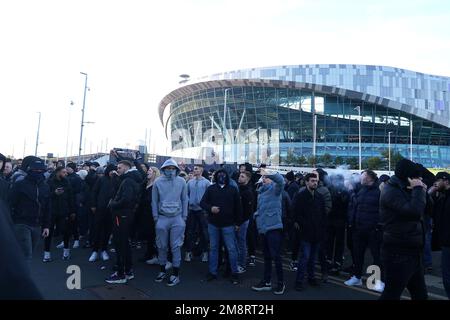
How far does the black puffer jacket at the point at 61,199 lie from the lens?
777 cm

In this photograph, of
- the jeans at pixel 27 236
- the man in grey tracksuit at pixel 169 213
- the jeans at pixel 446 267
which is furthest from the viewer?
the man in grey tracksuit at pixel 169 213

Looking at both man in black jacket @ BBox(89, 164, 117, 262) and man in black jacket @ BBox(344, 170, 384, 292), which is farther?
man in black jacket @ BBox(89, 164, 117, 262)

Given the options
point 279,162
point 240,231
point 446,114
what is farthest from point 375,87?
point 240,231

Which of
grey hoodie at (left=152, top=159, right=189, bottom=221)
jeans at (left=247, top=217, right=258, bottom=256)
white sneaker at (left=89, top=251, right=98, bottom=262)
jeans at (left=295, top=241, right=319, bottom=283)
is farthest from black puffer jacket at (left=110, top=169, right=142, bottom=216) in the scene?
jeans at (left=247, top=217, right=258, bottom=256)

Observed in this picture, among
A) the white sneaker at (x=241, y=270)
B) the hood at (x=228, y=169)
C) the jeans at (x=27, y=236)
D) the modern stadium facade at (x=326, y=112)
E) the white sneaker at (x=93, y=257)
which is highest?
the modern stadium facade at (x=326, y=112)

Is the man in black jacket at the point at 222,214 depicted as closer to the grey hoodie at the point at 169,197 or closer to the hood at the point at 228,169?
the hood at the point at 228,169

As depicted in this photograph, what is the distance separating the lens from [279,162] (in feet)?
208

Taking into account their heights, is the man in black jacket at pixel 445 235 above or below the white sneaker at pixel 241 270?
above

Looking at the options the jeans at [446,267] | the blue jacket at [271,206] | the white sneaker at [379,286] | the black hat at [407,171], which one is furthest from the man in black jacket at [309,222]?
the black hat at [407,171]

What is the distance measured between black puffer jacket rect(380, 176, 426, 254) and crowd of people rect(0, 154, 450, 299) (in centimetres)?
1

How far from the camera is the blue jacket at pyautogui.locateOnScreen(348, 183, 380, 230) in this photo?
6387 mm

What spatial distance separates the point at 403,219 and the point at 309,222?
8.05 ft

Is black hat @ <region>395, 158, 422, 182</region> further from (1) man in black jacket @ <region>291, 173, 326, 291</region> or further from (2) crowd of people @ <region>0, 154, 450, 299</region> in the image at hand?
(1) man in black jacket @ <region>291, 173, 326, 291</region>

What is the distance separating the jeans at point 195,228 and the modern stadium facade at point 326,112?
50.4 meters
